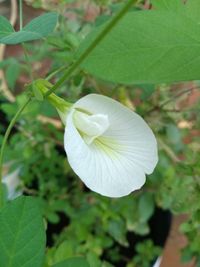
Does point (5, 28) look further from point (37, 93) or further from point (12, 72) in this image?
point (12, 72)

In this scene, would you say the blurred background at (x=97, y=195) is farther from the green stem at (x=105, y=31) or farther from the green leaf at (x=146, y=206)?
Answer: the green stem at (x=105, y=31)

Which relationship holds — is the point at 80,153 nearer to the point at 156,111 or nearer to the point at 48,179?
the point at 156,111

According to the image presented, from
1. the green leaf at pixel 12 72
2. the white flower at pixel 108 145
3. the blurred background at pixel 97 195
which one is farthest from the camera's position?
the green leaf at pixel 12 72

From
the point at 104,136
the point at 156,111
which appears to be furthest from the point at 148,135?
the point at 156,111

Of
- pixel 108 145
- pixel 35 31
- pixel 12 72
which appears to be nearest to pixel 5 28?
pixel 35 31

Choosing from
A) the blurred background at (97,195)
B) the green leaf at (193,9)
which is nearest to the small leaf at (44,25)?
the green leaf at (193,9)

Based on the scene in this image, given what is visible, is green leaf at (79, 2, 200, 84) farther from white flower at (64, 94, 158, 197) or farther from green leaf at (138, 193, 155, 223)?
green leaf at (138, 193, 155, 223)
